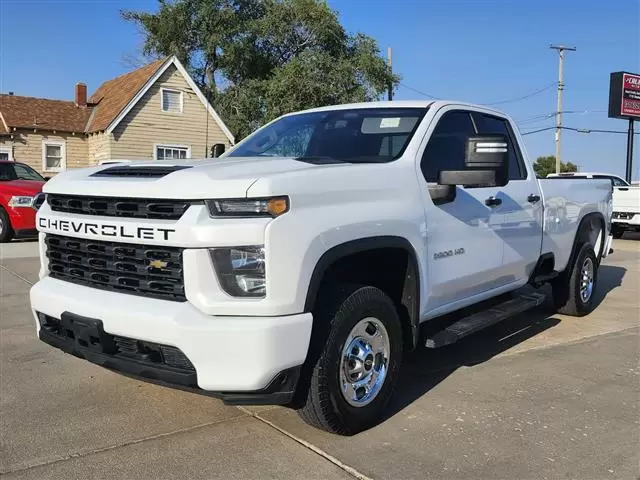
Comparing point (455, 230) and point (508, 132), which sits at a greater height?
point (508, 132)

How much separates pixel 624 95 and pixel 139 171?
3101cm

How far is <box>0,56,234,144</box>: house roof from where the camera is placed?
25.7 m

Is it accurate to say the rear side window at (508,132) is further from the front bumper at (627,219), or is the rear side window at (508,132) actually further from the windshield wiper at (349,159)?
the front bumper at (627,219)

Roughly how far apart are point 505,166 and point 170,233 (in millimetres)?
2168

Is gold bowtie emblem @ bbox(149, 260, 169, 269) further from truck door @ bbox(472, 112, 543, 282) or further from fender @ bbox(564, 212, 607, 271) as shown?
fender @ bbox(564, 212, 607, 271)

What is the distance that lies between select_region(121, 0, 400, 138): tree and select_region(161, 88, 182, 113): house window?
578 centimetres

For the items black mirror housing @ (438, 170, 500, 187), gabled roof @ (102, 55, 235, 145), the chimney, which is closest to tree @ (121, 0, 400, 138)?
gabled roof @ (102, 55, 235, 145)

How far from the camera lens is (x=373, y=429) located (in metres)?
3.68

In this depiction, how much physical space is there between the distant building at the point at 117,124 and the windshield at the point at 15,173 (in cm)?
1157

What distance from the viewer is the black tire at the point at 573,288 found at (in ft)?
21.6

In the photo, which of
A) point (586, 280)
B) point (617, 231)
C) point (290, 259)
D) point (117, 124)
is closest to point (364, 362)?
point (290, 259)

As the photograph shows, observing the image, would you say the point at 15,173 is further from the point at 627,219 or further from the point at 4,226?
the point at 627,219

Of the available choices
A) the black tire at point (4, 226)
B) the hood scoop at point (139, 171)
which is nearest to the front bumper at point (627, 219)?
the black tire at point (4, 226)

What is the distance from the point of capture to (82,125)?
89.2 ft
